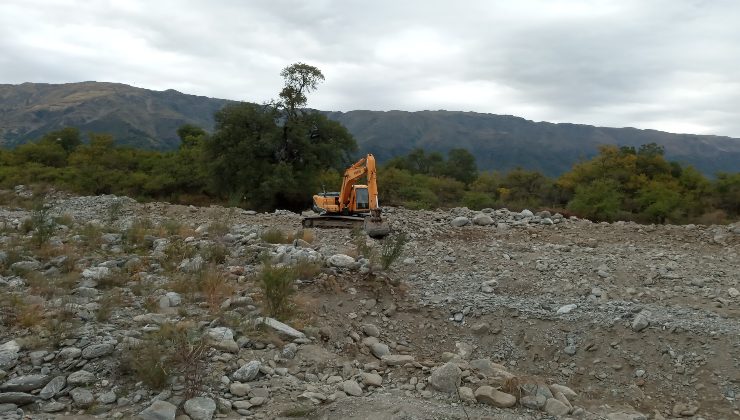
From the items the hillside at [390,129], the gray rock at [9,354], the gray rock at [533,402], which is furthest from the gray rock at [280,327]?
the hillside at [390,129]

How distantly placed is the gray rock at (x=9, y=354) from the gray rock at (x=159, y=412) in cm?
139

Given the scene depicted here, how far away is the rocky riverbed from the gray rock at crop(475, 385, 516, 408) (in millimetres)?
10

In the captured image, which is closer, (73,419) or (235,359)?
(73,419)

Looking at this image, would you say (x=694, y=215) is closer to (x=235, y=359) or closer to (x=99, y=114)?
(x=235, y=359)

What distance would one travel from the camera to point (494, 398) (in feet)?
13.6

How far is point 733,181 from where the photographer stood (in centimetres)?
2244

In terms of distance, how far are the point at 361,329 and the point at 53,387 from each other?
124 inches

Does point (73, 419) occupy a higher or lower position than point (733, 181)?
lower

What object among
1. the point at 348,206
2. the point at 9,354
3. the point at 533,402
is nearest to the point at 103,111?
the point at 348,206

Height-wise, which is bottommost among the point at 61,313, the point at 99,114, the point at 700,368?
the point at 700,368

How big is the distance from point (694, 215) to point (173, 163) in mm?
24060

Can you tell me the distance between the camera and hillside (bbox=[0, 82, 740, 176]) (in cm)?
10069

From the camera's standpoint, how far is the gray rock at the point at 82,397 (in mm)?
3816

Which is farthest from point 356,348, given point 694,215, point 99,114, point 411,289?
point 99,114
